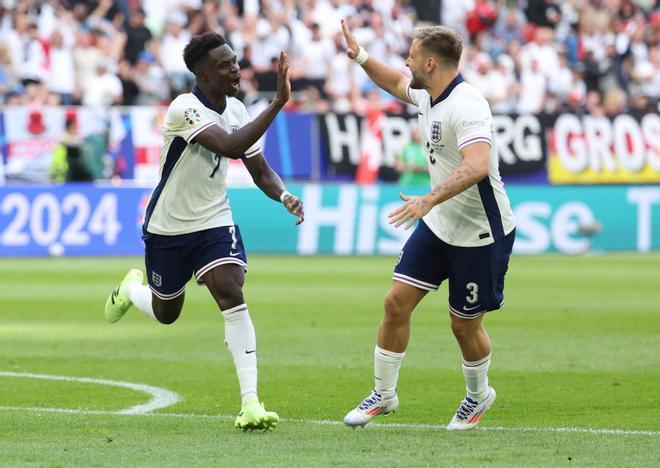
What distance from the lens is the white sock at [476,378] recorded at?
8.50 meters

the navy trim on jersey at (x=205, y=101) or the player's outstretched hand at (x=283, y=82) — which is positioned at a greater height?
the player's outstretched hand at (x=283, y=82)

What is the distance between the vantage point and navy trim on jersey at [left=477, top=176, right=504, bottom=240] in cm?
829

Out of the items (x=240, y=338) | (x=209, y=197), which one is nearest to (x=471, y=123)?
(x=209, y=197)

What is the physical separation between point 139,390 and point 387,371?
2387mm

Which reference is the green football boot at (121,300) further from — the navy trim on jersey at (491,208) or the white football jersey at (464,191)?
the navy trim on jersey at (491,208)

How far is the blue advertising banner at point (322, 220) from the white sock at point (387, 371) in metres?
16.5

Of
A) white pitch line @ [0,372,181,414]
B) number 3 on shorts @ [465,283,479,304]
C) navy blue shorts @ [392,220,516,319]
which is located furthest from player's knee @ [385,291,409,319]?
white pitch line @ [0,372,181,414]

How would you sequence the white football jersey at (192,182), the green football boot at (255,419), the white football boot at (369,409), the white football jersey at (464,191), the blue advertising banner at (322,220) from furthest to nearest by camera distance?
1. the blue advertising banner at (322,220)
2. the white football jersey at (192,182)
3. the white football boot at (369,409)
4. the white football jersey at (464,191)
5. the green football boot at (255,419)

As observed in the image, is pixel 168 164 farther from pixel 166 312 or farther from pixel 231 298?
pixel 166 312

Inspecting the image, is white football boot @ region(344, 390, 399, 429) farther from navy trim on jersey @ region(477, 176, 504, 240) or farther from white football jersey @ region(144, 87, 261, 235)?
white football jersey @ region(144, 87, 261, 235)

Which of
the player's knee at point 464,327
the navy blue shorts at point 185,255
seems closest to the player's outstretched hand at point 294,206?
the navy blue shorts at point 185,255

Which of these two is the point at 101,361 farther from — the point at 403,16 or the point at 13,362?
the point at 403,16

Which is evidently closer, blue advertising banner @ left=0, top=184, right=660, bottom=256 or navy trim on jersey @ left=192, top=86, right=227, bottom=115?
navy trim on jersey @ left=192, top=86, right=227, bottom=115

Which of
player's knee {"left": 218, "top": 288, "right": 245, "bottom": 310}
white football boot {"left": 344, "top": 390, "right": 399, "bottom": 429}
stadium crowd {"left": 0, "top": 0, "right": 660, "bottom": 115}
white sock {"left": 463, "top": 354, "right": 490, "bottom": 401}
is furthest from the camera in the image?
stadium crowd {"left": 0, "top": 0, "right": 660, "bottom": 115}
